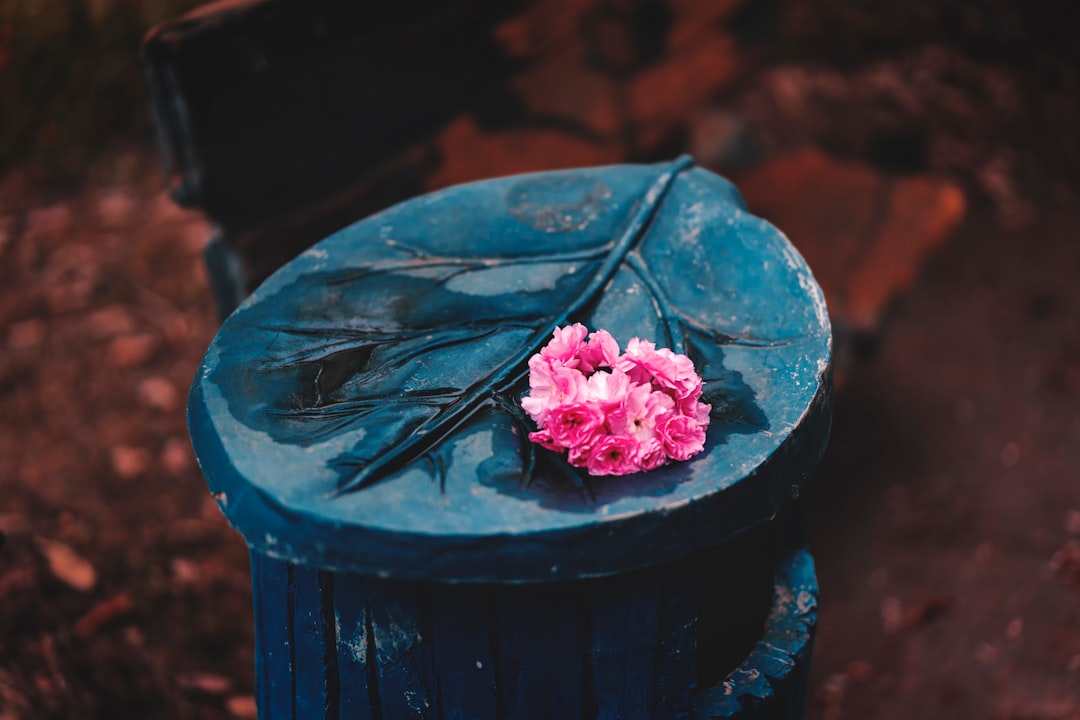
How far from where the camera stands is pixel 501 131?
3.29 meters

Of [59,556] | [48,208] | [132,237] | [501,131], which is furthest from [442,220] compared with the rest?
[48,208]

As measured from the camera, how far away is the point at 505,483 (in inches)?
52.1

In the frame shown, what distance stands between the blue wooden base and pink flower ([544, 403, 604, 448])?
187mm

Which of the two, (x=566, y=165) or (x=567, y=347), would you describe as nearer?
(x=567, y=347)

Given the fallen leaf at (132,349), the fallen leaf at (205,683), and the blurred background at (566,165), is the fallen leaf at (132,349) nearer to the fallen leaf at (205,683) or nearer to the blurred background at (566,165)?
the blurred background at (566,165)

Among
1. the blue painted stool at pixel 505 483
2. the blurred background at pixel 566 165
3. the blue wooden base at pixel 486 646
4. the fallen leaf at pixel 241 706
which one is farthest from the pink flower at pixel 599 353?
the fallen leaf at pixel 241 706

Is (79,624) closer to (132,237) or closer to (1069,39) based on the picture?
(132,237)

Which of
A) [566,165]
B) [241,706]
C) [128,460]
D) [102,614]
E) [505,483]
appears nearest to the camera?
[505,483]

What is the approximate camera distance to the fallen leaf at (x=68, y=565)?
2.76 m

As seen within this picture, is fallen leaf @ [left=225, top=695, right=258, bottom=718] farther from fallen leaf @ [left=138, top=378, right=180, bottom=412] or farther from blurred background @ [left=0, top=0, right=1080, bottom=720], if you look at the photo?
fallen leaf @ [left=138, top=378, right=180, bottom=412]

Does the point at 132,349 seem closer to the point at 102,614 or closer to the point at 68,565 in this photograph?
the point at 68,565

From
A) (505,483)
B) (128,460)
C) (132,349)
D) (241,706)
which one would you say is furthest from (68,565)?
(505,483)

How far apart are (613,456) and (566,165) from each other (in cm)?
238

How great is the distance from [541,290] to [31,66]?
11.1 ft
